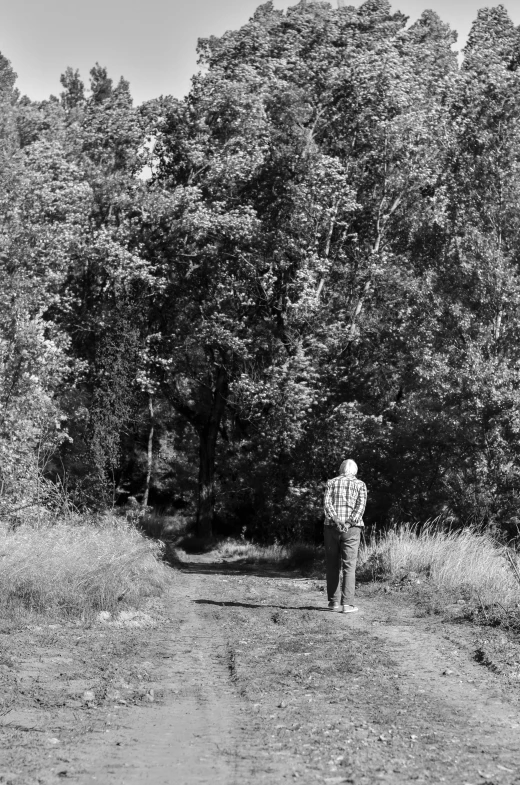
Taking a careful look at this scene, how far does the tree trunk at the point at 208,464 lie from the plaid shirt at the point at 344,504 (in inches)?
861

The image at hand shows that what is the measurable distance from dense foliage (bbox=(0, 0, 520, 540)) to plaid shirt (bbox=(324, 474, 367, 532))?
8860 millimetres

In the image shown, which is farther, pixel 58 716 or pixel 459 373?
pixel 459 373

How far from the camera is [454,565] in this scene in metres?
13.2

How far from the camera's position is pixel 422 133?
1033 inches

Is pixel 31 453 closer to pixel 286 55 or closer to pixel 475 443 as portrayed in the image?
pixel 475 443

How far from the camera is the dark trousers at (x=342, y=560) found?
36.0 ft

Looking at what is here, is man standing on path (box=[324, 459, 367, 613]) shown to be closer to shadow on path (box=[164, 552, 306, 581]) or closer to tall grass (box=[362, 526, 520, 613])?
tall grass (box=[362, 526, 520, 613])

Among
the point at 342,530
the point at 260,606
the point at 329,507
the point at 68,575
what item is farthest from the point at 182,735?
the point at 260,606

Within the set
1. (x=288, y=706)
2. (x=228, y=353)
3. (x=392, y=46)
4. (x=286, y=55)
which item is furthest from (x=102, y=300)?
(x=288, y=706)

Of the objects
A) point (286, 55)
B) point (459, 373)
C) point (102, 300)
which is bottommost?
point (459, 373)

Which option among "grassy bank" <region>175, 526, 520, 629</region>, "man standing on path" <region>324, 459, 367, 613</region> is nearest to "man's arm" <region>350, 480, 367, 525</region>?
"man standing on path" <region>324, 459, 367, 613</region>

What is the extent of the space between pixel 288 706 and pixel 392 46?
27.6 metres

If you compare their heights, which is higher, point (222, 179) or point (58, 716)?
point (222, 179)

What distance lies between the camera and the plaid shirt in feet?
36.5
